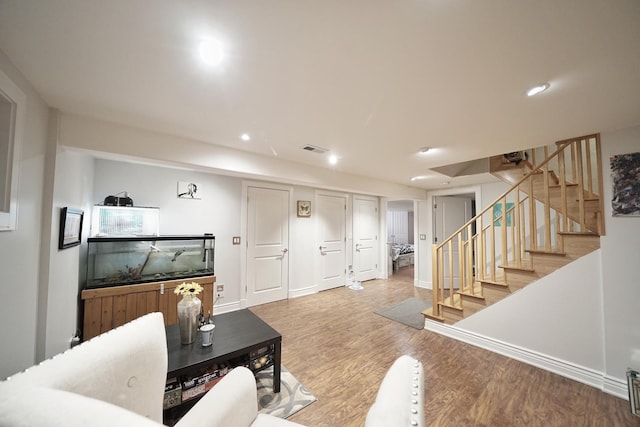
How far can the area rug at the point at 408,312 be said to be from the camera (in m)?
3.18

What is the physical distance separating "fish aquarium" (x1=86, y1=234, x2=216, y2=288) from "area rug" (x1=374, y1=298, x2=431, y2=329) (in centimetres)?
261

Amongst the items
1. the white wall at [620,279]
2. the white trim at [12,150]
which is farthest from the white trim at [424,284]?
the white trim at [12,150]

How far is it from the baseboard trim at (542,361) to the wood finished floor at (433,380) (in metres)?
0.08

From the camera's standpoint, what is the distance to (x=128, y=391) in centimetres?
85

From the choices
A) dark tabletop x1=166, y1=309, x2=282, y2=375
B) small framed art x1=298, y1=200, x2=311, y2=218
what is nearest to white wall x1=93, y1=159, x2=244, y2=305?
small framed art x1=298, y1=200, x2=311, y2=218

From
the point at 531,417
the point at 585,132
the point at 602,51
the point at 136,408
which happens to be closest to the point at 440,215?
the point at 585,132

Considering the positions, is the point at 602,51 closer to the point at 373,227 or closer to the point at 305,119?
the point at 305,119

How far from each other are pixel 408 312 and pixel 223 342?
9.21 ft

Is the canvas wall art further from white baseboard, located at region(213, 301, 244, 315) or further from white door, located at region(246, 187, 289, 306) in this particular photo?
white baseboard, located at region(213, 301, 244, 315)

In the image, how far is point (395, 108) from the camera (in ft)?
5.47

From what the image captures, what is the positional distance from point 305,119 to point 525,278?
2741mm

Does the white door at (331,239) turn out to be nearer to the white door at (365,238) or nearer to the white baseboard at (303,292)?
the white baseboard at (303,292)

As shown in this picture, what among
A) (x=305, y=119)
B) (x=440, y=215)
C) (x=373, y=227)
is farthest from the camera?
(x=373, y=227)

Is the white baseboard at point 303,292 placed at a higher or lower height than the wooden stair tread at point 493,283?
lower
